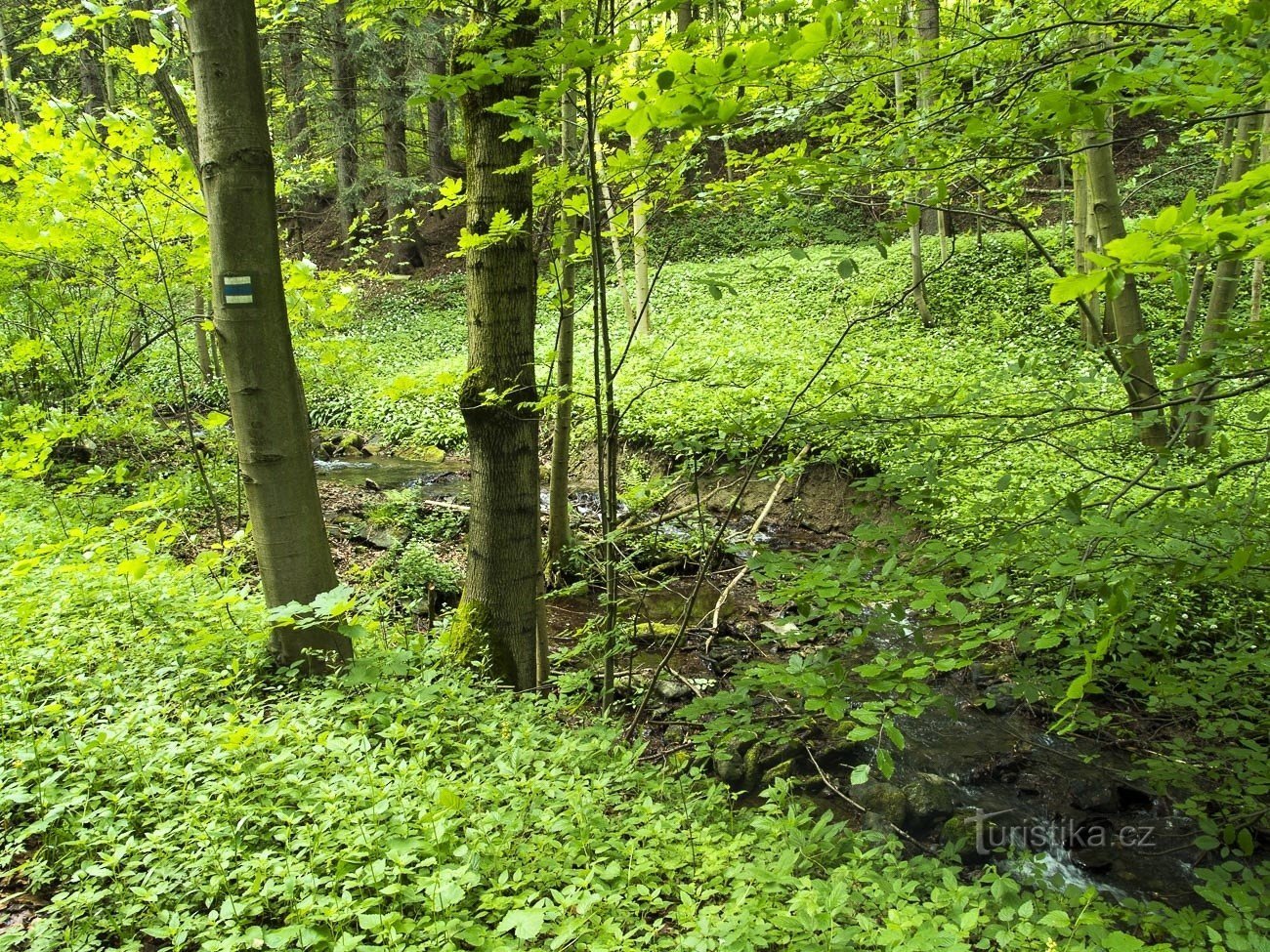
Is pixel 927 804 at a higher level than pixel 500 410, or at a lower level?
lower

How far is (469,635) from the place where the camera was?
4184mm

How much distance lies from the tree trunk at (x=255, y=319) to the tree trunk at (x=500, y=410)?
1023 millimetres

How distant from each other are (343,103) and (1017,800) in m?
21.9

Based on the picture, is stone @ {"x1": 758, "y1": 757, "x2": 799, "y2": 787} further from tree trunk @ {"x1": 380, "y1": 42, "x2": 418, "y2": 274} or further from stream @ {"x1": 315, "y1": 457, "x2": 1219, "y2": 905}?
tree trunk @ {"x1": 380, "y1": 42, "x2": 418, "y2": 274}

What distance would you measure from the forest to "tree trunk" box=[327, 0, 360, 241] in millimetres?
15062

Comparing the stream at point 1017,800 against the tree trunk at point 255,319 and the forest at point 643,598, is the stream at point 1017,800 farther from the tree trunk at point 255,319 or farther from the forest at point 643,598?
the tree trunk at point 255,319

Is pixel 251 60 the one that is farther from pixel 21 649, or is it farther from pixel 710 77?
pixel 21 649

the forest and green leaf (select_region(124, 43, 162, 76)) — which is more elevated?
green leaf (select_region(124, 43, 162, 76))

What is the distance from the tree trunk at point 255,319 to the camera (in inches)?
110

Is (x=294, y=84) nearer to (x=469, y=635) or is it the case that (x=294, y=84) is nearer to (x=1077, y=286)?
(x=469, y=635)

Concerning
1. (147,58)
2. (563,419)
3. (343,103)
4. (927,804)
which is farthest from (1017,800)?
(343,103)

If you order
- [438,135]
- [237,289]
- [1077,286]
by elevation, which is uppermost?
[438,135]

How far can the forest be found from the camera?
6.80 feet

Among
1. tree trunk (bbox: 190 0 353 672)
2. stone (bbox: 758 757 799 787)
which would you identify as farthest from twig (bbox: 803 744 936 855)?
tree trunk (bbox: 190 0 353 672)
